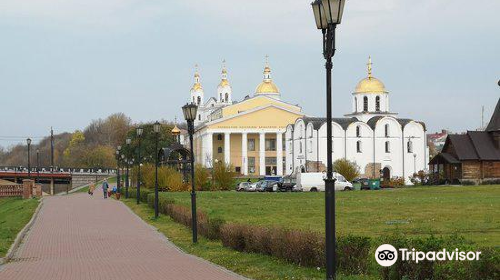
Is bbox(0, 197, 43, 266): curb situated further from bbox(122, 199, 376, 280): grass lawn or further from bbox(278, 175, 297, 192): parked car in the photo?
bbox(278, 175, 297, 192): parked car

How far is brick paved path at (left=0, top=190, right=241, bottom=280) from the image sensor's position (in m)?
14.8

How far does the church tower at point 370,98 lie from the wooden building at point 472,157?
66.9ft

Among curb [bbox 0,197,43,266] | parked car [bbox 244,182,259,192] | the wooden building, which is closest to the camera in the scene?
curb [bbox 0,197,43,266]

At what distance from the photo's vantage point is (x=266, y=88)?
11481 cm

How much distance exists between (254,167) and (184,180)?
1953 inches

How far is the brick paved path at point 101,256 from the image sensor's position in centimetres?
1481

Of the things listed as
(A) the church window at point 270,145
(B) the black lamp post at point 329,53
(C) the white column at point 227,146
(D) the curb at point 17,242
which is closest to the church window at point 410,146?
(A) the church window at point 270,145

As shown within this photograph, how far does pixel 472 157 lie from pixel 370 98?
24.3 m

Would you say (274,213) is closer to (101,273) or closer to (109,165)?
(101,273)

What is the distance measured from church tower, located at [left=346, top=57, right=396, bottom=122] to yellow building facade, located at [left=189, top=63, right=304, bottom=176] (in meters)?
18.8

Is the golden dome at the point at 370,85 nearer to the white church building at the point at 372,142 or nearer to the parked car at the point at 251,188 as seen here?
the white church building at the point at 372,142

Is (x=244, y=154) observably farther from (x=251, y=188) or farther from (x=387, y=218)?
(x=387, y=218)

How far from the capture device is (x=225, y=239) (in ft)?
62.7

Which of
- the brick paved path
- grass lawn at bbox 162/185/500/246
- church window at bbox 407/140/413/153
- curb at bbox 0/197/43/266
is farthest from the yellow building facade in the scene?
the brick paved path
